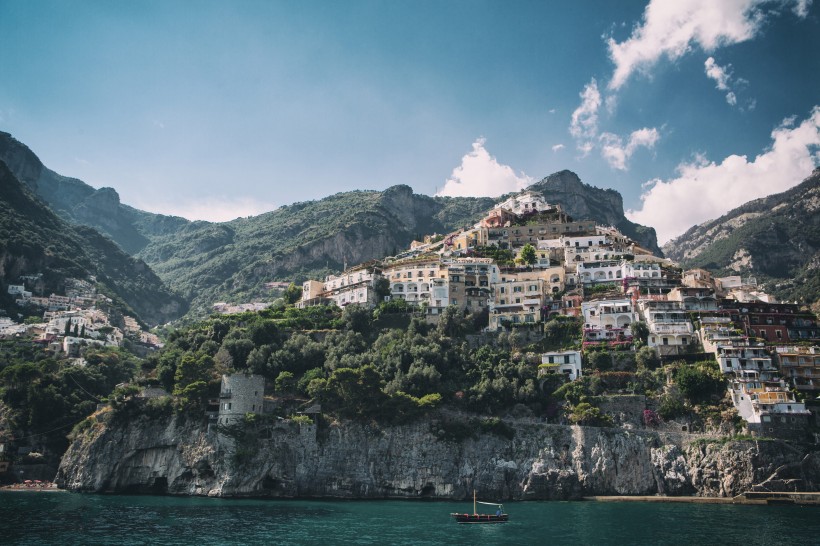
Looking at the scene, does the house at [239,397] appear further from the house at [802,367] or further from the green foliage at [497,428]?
the house at [802,367]

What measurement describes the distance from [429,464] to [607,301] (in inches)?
1244

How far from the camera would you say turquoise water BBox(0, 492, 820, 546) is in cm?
4512

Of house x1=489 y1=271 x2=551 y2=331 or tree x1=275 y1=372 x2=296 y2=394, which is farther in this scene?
house x1=489 y1=271 x2=551 y2=331

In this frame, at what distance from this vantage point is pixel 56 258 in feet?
481

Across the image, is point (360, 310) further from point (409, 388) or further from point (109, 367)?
point (109, 367)

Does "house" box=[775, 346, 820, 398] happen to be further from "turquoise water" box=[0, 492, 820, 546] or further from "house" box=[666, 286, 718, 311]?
"turquoise water" box=[0, 492, 820, 546]

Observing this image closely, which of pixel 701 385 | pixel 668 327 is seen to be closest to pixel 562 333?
pixel 668 327

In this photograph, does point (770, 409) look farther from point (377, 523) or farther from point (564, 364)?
point (377, 523)

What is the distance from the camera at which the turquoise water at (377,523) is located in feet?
148

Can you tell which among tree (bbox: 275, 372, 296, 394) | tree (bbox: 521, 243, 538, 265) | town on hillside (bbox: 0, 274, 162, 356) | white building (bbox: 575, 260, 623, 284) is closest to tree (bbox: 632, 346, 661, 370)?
white building (bbox: 575, 260, 623, 284)

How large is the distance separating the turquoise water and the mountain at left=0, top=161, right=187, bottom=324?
87687 mm

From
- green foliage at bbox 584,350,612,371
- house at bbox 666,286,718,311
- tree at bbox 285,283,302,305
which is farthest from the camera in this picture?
tree at bbox 285,283,302,305

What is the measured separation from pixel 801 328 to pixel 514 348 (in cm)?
3455

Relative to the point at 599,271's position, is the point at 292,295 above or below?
below
